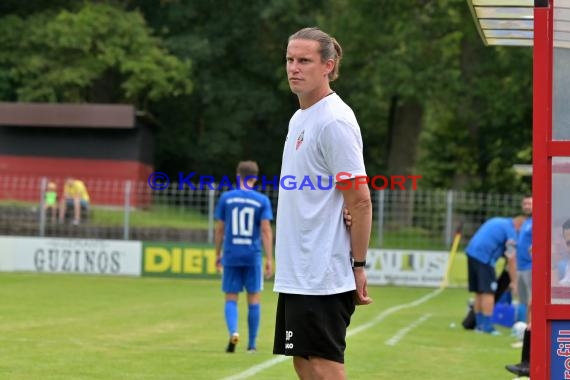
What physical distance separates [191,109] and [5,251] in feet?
86.3

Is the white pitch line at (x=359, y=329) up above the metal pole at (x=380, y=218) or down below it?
below

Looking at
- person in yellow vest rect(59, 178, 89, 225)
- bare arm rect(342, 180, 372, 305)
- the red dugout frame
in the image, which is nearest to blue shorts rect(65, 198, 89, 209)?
person in yellow vest rect(59, 178, 89, 225)

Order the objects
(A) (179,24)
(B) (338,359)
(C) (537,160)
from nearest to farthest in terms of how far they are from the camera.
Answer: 1. (B) (338,359)
2. (C) (537,160)
3. (A) (179,24)

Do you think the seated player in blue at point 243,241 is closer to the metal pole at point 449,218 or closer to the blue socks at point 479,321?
the blue socks at point 479,321

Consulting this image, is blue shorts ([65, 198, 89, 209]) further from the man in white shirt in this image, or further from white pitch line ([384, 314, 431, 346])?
the man in white shirt

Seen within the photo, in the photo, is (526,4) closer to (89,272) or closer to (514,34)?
(514,34)

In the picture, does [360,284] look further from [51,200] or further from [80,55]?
[80,55]

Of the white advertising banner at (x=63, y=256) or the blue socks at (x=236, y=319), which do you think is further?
the white advertising banner at (x=63, y=256)

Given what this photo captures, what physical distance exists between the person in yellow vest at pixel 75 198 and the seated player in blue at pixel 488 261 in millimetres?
15386

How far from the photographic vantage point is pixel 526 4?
7.12 metres

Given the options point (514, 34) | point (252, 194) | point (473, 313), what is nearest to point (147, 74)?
point (473, 313)

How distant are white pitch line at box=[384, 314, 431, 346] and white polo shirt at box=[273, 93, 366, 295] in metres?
8.56

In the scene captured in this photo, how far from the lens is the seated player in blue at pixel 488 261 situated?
17.0 m

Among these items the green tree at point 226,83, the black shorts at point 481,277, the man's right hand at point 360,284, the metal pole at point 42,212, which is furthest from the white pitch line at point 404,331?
the green tree at point 226,83
